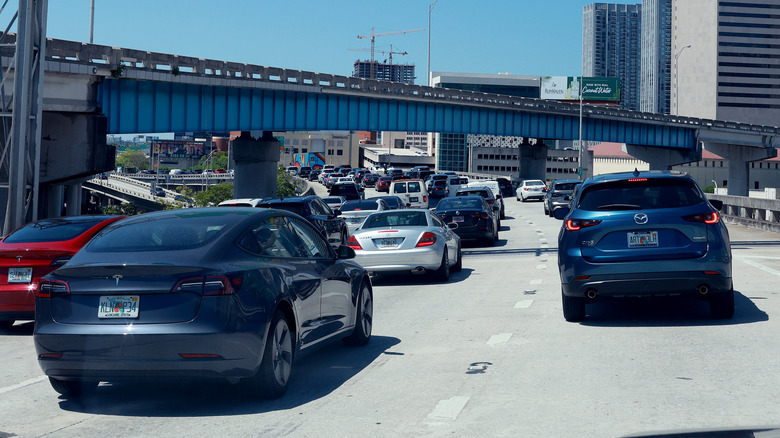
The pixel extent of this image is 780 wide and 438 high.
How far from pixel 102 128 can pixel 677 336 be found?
22.6 m

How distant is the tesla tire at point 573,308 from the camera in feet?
37.5

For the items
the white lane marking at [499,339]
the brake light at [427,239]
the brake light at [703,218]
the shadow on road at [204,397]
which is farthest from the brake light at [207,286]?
the brake light at [427,239]

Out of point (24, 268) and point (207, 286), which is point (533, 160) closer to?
point (24, 268)

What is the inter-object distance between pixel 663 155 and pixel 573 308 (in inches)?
3254

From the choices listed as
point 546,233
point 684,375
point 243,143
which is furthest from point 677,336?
point 243,143

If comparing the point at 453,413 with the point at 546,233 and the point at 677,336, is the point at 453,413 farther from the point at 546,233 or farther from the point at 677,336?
the point at 546,233

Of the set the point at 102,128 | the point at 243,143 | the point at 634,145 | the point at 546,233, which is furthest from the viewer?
the point at 634,145

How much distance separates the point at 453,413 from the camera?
7.04 meters

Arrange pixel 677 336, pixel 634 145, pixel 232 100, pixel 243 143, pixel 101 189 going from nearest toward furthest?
1. pixel 677 336
2. pixel 232 100
3. pixel 243 143
4. pixel 634 145
5. pixel 101 189

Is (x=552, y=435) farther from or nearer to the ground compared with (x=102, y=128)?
nearer to the ground

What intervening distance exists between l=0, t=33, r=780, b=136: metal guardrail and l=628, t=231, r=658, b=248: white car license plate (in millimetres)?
20571

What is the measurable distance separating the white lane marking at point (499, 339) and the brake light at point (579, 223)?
56.4 inches

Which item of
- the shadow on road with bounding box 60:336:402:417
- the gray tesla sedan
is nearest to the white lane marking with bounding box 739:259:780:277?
the shadow on road with bounding box 60:336:402:417

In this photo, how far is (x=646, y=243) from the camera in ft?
35.5
